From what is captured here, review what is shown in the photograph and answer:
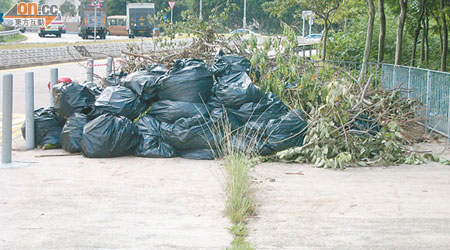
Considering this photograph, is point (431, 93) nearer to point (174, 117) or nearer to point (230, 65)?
point (230, 65)

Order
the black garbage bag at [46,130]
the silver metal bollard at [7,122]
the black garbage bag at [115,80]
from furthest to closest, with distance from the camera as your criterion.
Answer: the black garbage bag at [115,80], the black garbage bag at [46,130], the silver metal bollard at [7,122]

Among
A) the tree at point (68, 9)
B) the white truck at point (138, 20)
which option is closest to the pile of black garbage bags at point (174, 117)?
the white truck at point (138, 20)

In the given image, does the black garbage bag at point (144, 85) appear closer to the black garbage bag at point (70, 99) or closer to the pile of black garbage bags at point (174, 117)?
the pile of black garbage bags at point (174, 117)

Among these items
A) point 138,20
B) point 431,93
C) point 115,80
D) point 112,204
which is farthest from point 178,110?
point 138,20

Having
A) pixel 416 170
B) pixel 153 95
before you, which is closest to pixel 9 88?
pixel 153 95

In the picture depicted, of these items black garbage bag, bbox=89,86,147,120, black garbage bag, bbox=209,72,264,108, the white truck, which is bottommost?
black garbage bag, bbox=89,86,147,120

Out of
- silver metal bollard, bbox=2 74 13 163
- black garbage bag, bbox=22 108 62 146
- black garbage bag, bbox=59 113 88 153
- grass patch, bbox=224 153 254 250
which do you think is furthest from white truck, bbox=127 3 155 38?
grass patch, bbox=224 153 254 250

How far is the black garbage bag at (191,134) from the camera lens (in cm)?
838

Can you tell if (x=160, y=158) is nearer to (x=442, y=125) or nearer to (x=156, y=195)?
(x=156, y=195)

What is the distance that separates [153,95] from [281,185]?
2809mm

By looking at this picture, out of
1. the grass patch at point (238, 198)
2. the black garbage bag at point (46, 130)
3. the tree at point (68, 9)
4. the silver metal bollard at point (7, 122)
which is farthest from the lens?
the tree at point (68, 9)

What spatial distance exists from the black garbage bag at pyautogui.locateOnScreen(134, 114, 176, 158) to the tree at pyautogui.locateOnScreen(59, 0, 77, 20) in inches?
4232

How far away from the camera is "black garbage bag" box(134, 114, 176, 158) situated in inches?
337

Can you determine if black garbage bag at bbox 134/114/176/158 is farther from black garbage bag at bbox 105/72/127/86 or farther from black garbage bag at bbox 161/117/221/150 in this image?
black garbage bag at bbox 105/72/127/86
